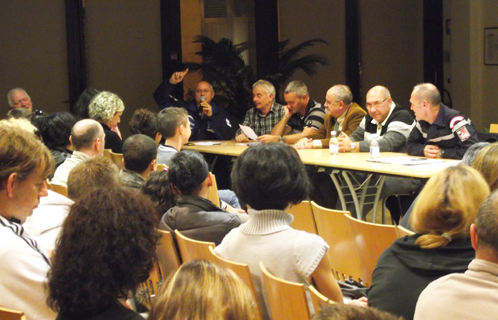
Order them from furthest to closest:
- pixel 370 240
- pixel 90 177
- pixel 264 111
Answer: pixel 264 111 → pixel 90 177 → pixel 370 240

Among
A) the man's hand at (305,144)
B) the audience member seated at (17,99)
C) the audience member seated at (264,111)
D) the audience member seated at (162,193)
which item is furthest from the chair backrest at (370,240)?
the audience member seated at (17,99)

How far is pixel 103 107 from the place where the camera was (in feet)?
20.9

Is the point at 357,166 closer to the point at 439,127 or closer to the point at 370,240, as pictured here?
the point at 439,127

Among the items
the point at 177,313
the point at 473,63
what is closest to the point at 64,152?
the point at 177,313

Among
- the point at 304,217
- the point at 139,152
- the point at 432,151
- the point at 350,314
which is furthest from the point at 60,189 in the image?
the point at 350,314

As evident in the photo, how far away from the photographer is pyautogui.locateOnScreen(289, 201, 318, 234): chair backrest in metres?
3.77

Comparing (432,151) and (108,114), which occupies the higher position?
(108,114)

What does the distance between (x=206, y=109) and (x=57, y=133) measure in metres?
2.88

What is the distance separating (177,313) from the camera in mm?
1325

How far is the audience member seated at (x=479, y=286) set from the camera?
1.74m

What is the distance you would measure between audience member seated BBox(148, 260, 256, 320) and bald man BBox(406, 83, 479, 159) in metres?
4.18

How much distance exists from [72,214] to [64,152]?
3543 mm

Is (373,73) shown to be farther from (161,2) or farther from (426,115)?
(426,115)

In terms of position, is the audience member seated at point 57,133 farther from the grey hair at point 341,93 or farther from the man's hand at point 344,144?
the grey hair at point 341,93
